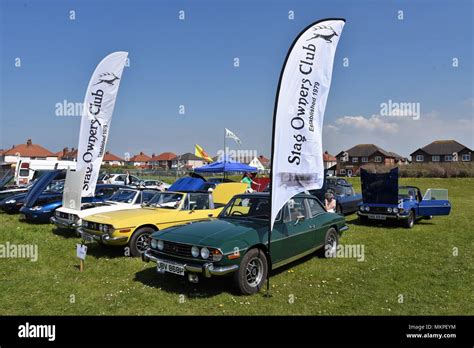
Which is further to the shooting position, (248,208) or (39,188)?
(39,188)

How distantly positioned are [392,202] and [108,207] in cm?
932

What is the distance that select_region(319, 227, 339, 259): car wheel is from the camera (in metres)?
7.54

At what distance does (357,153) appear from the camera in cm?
7731

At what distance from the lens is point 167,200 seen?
861 cm

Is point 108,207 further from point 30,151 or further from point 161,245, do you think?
point 30,151

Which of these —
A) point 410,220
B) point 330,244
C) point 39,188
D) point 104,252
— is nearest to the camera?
point 330,244

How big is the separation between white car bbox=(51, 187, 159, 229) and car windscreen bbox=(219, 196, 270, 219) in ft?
11.7

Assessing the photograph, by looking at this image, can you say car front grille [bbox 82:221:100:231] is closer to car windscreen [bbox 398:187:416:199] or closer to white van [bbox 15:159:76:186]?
car windscreen [bbox 398:187:416:199]

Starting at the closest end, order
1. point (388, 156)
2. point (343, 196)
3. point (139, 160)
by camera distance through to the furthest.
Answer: point (343, 196)
point (388, 156)
point (139, 160)

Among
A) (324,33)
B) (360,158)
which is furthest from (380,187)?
(360,158)

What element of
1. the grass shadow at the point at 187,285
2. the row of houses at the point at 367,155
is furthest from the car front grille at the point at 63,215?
the row of houses at the point at 367,155

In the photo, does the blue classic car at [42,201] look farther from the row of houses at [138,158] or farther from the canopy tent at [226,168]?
the row of houses at [138,158]

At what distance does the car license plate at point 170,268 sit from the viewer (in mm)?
5199

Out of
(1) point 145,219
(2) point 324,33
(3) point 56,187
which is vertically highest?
(2) point 324,33
